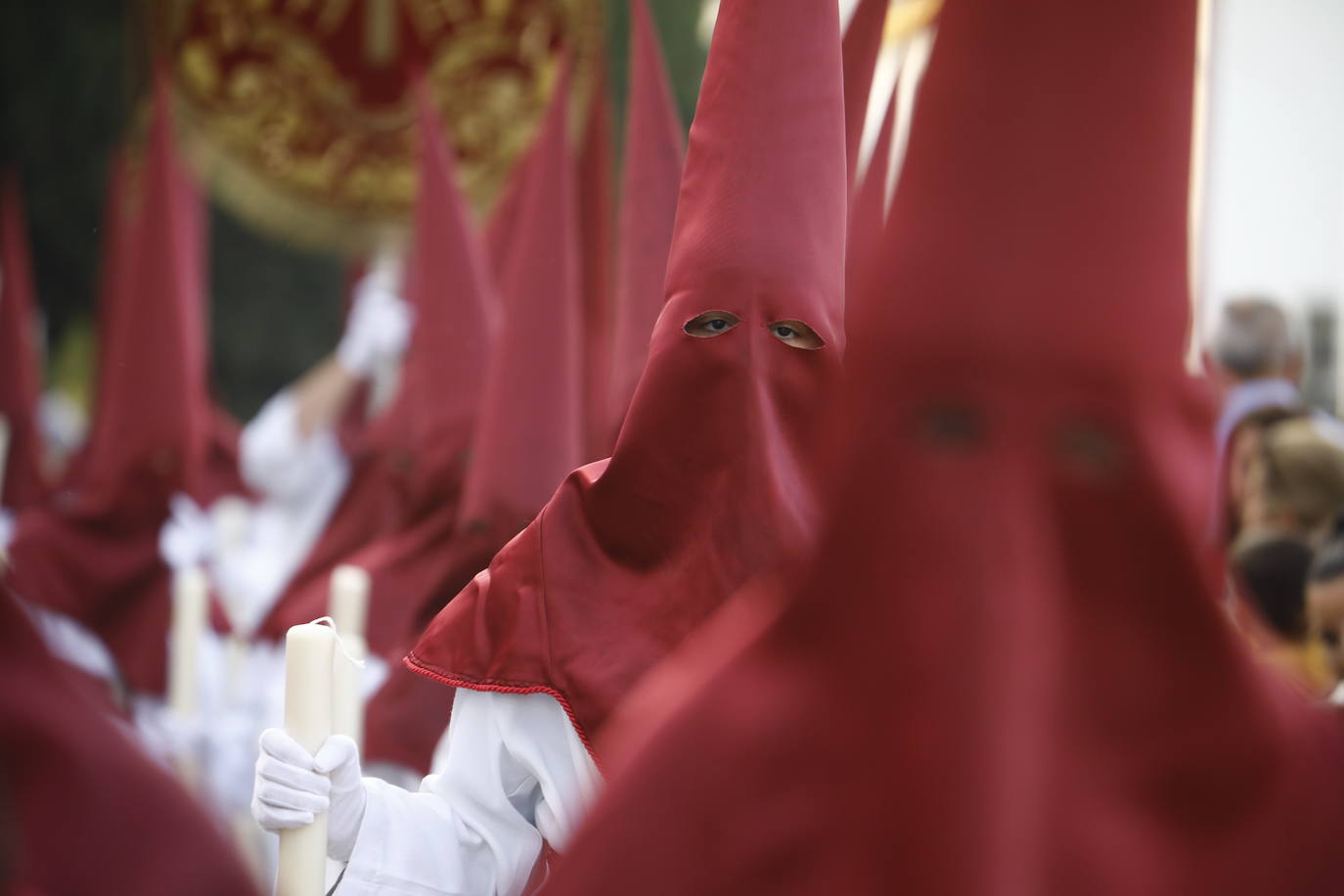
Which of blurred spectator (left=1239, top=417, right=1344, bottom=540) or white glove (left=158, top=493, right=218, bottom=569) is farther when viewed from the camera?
white glove (left=158, top=493, right=218, bottom=569)

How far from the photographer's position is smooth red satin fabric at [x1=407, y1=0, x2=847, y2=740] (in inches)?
50.1

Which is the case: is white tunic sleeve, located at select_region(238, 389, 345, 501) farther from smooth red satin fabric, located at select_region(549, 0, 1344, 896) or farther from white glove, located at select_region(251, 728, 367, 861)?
smooth red satin fabric, located at select_region(549, 0, 1344, 896)

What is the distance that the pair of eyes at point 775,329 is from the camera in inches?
52.4

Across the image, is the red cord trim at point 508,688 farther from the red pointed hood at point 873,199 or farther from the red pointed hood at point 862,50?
the red pointed hood at point 862,50

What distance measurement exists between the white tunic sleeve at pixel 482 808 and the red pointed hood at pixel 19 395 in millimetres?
3450

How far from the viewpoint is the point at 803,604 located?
2.54ft

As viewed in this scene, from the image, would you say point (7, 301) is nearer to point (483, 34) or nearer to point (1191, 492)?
point (483, 34)

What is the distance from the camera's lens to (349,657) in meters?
1.35

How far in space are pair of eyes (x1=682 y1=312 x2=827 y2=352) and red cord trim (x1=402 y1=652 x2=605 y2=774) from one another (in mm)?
371

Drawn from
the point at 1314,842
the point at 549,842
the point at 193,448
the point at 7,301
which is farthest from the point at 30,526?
the point at 1314,842

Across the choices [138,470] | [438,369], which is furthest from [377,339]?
[438,369]

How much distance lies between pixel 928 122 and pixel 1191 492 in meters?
0.26

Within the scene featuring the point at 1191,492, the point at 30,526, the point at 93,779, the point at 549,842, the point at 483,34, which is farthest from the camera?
the point at 483,34

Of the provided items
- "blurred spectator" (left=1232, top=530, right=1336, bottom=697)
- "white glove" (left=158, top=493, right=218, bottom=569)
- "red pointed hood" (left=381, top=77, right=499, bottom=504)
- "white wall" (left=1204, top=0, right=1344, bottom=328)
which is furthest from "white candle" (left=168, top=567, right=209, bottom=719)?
"white wall" (left=1204, top=0, right=1344, bottom=328)
